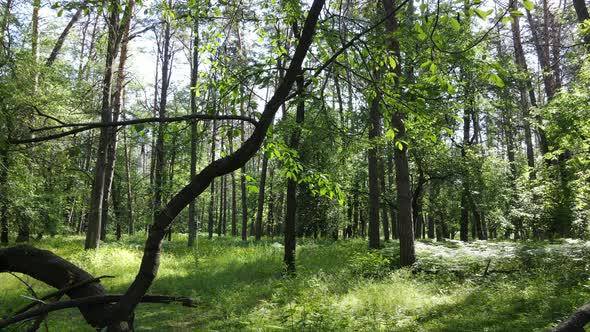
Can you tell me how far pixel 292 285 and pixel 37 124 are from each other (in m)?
9.10

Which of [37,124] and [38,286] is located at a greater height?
[37,124]

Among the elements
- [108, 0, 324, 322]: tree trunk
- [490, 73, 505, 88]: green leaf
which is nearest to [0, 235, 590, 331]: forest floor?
[108, 0, 324, 322]: tree trunk

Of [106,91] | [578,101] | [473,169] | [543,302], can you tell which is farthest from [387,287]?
[106,91]

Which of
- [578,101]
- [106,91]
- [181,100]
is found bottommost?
[578,101]

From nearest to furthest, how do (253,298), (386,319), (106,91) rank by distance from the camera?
(386,319) → (253,298) → (106,91)

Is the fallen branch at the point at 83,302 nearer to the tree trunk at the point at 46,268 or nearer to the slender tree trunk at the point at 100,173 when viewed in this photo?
the tree trunk at the point at 46,268

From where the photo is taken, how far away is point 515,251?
38.8 feet

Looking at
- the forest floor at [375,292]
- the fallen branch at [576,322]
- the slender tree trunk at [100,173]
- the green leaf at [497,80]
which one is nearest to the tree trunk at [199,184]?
the green leaf at [497,80]

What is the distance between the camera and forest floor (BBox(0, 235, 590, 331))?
21.2 feet

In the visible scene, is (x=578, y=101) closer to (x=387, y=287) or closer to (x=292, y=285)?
(x=387, y=287)

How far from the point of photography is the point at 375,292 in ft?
27.1

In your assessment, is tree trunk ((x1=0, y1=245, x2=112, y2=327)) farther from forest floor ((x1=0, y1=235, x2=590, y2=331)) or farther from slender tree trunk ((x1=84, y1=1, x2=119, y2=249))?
slender tree trunk ((x1=84, y1=1, x2=119, y2=249))

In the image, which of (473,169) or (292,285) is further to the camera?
(473,169)

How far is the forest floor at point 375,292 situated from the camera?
6453 millimetres
